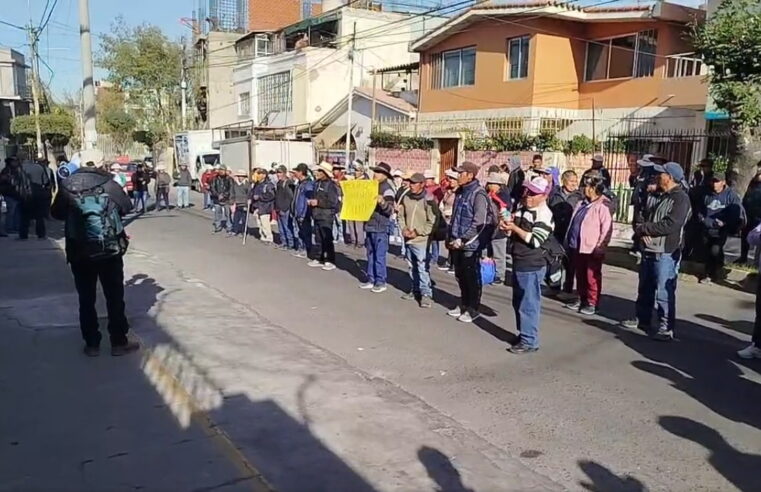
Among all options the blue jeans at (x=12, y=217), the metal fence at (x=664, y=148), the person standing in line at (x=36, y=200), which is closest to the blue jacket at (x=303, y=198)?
the person standing in line at (x=36, y=200)

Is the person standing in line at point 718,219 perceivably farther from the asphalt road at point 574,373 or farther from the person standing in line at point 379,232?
the person standing in line at point 379,232

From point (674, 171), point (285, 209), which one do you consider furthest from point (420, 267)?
point (285, 209)

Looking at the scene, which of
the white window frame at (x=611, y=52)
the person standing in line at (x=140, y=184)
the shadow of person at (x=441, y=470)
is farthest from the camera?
the white window frame at (x=611, y=52)

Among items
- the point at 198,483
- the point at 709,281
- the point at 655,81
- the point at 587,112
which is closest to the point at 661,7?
the point at 655,81

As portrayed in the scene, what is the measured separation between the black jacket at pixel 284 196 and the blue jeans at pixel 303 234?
0.44 metres

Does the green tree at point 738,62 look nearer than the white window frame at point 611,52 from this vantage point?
Yes

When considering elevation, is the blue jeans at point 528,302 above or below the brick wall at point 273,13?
below

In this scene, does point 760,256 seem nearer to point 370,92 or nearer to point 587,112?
point 587,112

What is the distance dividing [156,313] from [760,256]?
640 centimetres

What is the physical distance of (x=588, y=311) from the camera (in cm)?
827

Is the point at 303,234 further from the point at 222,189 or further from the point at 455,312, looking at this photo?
the point at 455,312

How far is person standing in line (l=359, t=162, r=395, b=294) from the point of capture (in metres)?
9.20

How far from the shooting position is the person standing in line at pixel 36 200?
13797 millimetres

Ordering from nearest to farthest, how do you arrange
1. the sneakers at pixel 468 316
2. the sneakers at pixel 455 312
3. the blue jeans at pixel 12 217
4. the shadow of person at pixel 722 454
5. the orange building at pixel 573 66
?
the shadow of person at pixel 722 454 < the sneakers at pixel 468 316 < the sneakers at pixel 455 312 < the blue jeans at pixel 12 217 < the orange building at pixel 573 66
